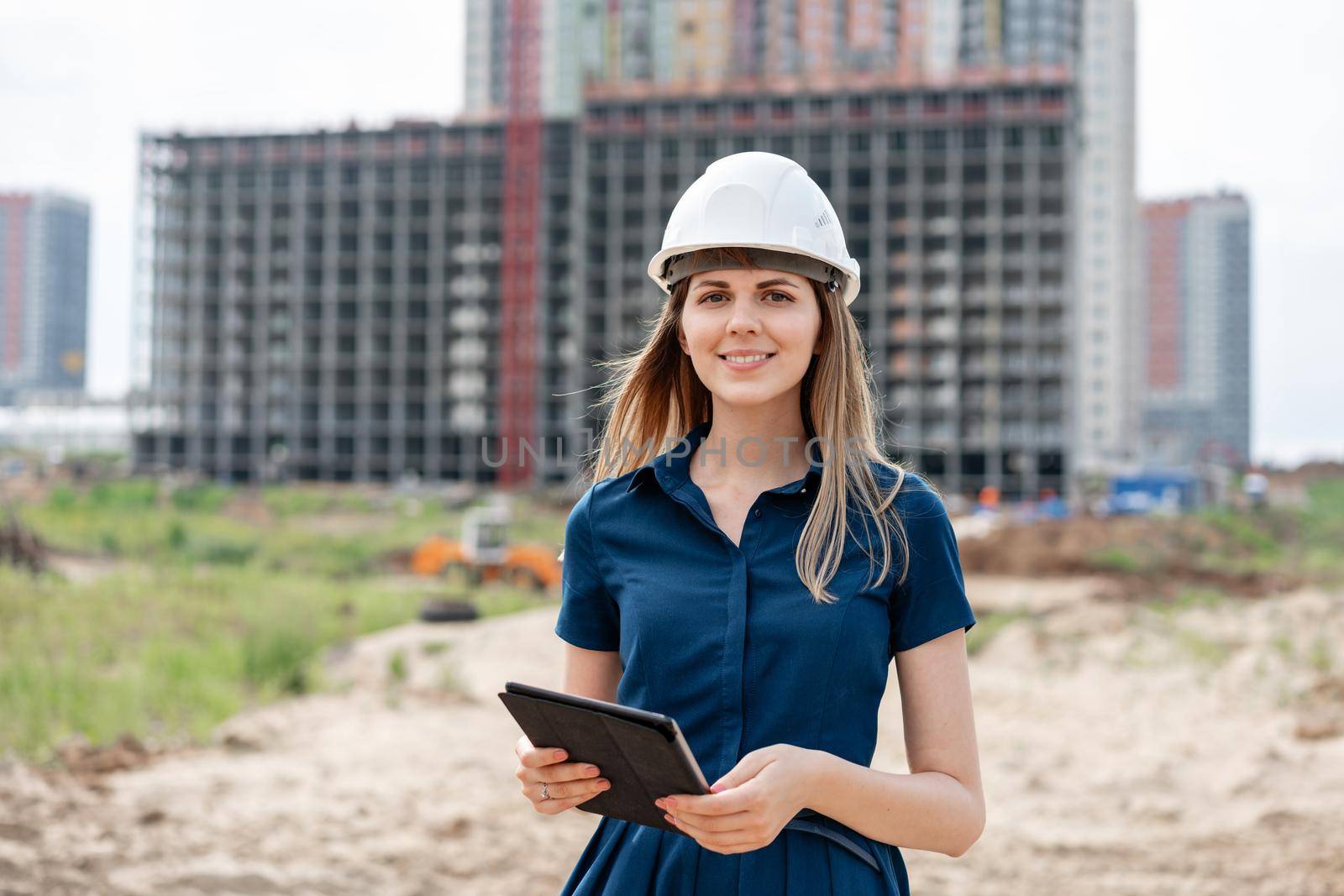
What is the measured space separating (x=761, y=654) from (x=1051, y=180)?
62225 millimetres

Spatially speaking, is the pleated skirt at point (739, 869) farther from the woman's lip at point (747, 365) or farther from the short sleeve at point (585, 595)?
the woman's lip at point (747, 365)

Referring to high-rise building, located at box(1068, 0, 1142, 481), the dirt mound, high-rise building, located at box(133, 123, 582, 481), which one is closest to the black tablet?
the dirt mound

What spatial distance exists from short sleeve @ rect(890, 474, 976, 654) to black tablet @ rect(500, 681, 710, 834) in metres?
0.40

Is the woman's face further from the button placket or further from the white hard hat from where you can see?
the button placket

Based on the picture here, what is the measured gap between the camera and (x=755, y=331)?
1.72 m

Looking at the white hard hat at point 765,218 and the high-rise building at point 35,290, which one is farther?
the high-rise building at point 35,290

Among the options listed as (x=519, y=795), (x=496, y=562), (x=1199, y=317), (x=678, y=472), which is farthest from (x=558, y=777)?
(x=1199, y=317)

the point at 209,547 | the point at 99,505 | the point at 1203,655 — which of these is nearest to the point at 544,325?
the point at 99,505

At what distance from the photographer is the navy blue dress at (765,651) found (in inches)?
63.0

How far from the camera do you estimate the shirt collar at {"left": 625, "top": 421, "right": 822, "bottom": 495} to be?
173 cm

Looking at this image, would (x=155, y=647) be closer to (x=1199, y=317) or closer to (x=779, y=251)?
(x=779, y=251)

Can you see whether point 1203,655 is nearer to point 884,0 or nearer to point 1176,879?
point 1176,879

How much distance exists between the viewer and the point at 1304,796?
7488 millimetres

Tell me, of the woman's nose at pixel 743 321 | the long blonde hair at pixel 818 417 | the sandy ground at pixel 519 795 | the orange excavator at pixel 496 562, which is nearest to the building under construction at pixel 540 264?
the orange excavator at pixel 496 562
